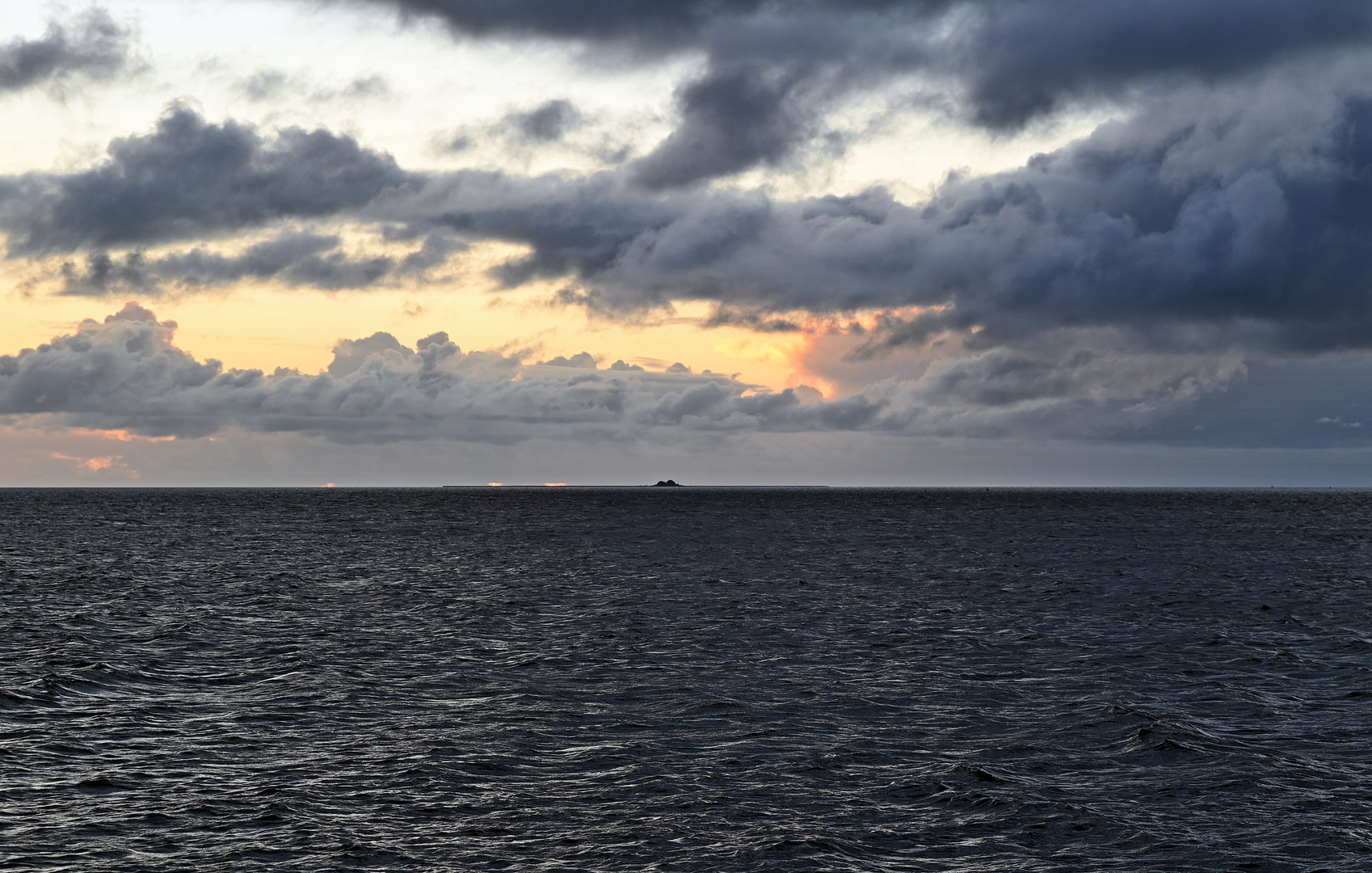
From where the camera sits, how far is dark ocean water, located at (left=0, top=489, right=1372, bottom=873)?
61.5 feet

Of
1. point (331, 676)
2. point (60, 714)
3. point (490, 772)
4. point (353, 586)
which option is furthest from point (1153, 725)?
point (353, 586)

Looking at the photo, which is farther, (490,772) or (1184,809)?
(490,772)

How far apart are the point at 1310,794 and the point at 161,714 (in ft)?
94.7

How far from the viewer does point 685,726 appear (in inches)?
1073

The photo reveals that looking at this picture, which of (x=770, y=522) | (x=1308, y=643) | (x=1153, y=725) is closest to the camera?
(x=1153, y=725)

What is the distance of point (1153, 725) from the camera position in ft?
87.6

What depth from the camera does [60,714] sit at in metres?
28.0

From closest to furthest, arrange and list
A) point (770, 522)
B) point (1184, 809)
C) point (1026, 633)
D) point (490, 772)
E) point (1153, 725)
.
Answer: point (1184, 809) → point (490, 772) → point (1153, 725) → point (1026, 633) → point (770, 522)

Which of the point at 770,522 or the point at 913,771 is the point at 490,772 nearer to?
the point at 913,771

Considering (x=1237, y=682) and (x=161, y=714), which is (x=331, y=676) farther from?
(x=1237, y=682)

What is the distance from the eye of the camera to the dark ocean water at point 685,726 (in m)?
18.7

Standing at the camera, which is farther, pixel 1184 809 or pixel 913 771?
pixel 913 771

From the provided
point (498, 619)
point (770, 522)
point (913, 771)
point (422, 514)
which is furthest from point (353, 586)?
point (422, 514)

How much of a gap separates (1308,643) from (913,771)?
2716 cm
